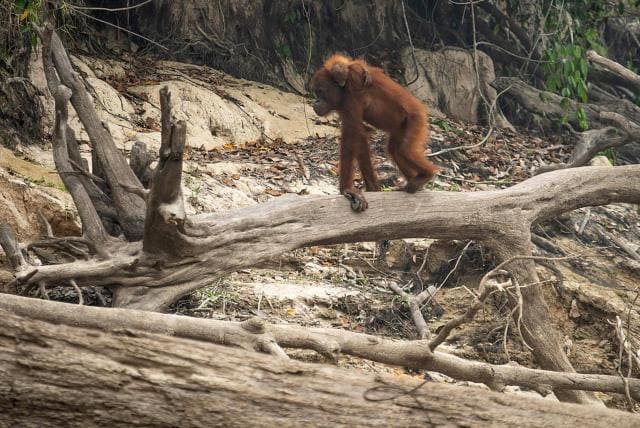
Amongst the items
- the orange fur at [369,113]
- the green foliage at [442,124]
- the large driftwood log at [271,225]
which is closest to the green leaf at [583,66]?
the green foliage at [442,124]

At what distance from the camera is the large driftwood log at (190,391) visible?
3.33m

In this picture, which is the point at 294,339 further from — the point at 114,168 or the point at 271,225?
the point at 114,168

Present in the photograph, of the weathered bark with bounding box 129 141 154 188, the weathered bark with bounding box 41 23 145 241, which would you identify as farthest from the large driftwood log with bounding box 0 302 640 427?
the weathered bark with bounding box 129 141 154 188

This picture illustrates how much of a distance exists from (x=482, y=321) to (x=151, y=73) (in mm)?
5194

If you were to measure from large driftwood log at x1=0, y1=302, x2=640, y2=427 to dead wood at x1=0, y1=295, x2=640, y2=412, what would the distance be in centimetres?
49

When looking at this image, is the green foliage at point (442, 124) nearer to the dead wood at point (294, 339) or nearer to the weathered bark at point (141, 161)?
the weathered bark at point (141, 161)

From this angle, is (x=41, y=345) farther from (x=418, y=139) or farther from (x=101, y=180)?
(x=418, y=139)

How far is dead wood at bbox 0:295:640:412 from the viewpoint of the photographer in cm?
394

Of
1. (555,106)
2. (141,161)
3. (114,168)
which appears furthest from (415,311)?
(555,106)

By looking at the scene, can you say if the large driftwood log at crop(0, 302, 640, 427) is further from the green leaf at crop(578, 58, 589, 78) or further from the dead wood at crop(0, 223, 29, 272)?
the green leaf at crop(578, 58, 589, 78)

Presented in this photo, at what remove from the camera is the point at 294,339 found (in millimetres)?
4348

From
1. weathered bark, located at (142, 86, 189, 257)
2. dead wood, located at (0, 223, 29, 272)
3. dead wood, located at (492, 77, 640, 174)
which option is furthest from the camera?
dead wood, located at (492, 77, 640, 174)

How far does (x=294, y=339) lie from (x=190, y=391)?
3.28 feet

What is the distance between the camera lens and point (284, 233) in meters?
5.72
